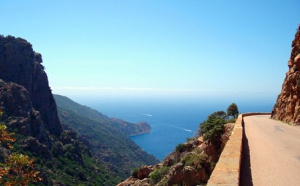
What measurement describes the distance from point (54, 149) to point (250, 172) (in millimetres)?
60947

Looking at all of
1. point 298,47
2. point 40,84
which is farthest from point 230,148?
point 40,84

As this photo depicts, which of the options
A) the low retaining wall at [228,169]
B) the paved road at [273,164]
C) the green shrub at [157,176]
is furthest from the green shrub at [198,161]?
the low retaining wall at [228,169]

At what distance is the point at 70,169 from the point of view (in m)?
56.2

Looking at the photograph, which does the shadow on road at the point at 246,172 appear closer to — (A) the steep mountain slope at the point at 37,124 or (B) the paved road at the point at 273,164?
(B) the paved road at the point at 273,164

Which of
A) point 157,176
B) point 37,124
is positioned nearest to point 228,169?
point 157,176

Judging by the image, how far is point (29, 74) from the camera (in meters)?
70.2

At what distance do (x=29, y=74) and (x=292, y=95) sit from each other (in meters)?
67.4

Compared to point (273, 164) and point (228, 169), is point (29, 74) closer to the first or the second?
point (273, 164)

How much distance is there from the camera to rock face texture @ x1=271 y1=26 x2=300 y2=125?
63.6ft

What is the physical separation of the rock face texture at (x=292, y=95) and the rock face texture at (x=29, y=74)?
61.8m

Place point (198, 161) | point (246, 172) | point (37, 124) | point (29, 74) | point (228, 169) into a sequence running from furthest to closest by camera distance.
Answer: point (29, 74) < point (37, 124) < point (198, 161) < point (246, 172) < point (228, 169)

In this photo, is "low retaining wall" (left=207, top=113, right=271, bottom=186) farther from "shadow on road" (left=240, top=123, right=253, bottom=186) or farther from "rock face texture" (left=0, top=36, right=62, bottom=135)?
"rock face texture" (left=0, top=36, right=62, bottom=135)

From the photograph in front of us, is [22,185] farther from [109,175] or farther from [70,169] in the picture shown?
[109,175]

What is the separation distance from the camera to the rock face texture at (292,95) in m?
19.4
